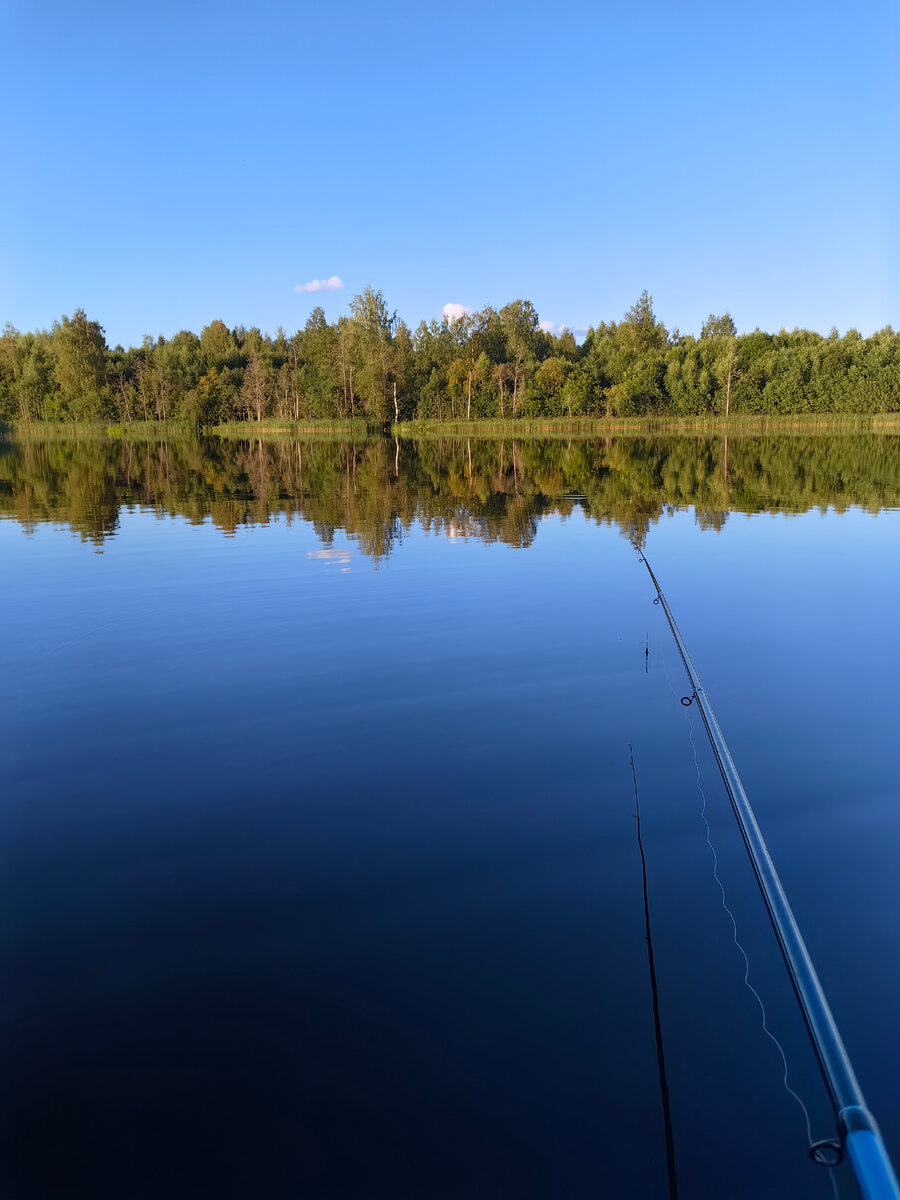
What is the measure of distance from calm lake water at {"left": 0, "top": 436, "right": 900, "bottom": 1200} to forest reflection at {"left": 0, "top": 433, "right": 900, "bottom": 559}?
23.5 ft

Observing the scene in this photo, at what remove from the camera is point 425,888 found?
495 centimetres

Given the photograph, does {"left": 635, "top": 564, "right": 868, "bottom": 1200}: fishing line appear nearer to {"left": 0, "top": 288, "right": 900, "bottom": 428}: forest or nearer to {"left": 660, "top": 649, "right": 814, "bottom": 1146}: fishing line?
{"left": 660, "top": 649, "right": 814, "bottom": 1146}: fishing line

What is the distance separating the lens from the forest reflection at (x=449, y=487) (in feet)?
71.2

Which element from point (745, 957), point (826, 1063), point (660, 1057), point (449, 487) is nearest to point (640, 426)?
point (449, 487)

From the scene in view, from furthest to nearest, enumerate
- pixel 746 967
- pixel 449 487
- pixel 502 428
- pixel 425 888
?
pixel 502 428, pixel 449 487, pixel 425 888, pixel 746 967

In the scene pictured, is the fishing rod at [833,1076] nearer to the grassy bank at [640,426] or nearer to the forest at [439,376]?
the grassy bank at [640,426]

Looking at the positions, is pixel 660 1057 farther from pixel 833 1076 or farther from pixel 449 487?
pixel 449 487

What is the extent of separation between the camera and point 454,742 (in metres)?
7.18

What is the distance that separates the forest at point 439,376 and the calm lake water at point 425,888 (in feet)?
269

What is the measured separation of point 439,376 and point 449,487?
7460cm

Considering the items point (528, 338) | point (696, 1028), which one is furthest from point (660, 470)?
point (528, 338)

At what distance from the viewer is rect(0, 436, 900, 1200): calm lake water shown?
336 centimetres

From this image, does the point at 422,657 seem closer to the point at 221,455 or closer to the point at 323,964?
the point at 323,964

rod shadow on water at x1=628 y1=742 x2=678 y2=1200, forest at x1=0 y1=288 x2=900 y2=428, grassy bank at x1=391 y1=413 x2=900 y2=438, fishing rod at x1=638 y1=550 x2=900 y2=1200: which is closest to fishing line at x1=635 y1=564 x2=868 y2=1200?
fishing rod at x1=638 y1=550 x2=900 y2=1200
